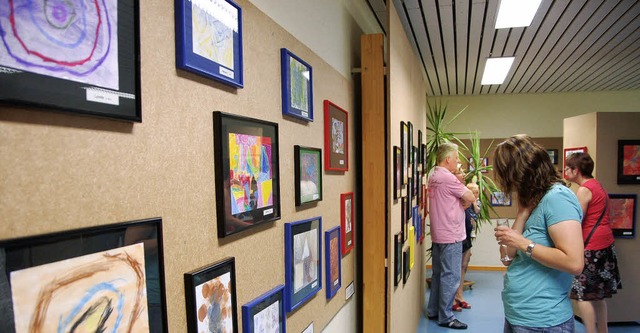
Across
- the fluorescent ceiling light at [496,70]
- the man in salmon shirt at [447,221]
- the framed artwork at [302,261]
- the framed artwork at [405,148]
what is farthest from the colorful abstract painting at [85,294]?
the fluorescent ceiling light at [496,70]

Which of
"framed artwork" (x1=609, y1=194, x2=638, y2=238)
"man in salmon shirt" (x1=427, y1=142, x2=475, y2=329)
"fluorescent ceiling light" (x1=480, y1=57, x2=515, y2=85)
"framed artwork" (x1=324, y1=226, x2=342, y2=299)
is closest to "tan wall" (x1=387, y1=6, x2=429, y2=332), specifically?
"framed artwork" (x1=324, y1=226, x2=342, y2=299)

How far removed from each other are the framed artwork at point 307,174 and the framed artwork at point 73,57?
2.87ft

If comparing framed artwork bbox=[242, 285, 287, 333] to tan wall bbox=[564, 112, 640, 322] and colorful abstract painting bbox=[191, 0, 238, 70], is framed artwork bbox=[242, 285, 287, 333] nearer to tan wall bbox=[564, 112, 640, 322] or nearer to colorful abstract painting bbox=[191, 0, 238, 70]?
colorful abstract painting bbox=[191, 0, 238, 70]

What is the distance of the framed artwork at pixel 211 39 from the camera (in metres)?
0.86

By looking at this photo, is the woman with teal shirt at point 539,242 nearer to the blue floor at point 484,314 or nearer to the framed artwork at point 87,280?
the framed artwork at point 87,280

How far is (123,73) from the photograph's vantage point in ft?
2.28

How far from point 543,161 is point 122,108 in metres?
1.71

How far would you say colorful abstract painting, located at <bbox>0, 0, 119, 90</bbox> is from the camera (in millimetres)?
519

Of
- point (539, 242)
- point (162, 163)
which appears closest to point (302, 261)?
point (162, 163)

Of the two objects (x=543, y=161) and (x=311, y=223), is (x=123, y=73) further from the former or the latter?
(x=543, y=161)

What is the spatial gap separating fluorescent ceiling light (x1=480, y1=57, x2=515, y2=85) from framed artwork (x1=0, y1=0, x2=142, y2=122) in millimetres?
5061

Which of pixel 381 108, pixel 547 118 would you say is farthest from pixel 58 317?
pixel 547 118

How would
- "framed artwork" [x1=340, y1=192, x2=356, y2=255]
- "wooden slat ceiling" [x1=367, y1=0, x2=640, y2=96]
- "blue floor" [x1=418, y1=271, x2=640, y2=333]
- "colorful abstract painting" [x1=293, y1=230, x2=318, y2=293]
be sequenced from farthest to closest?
"blue floor" [x1=418, y1=271, x2=640, y2=333] < "wooden slat ceiling" [x1=367, y1=0, x2=640, y2=96] < "framed artwork" [x1=340, y1=192, x2=356, y2=255] < "colorful abstract painting" [x1=293, y1=230, x2=318, y2=293]

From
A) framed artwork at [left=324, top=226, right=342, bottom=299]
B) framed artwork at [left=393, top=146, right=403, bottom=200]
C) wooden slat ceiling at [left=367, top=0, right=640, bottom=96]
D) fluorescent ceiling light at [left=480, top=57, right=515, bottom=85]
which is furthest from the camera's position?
fluorescent ceiling light at [left=480, top=57, right=515, bottom=85]
